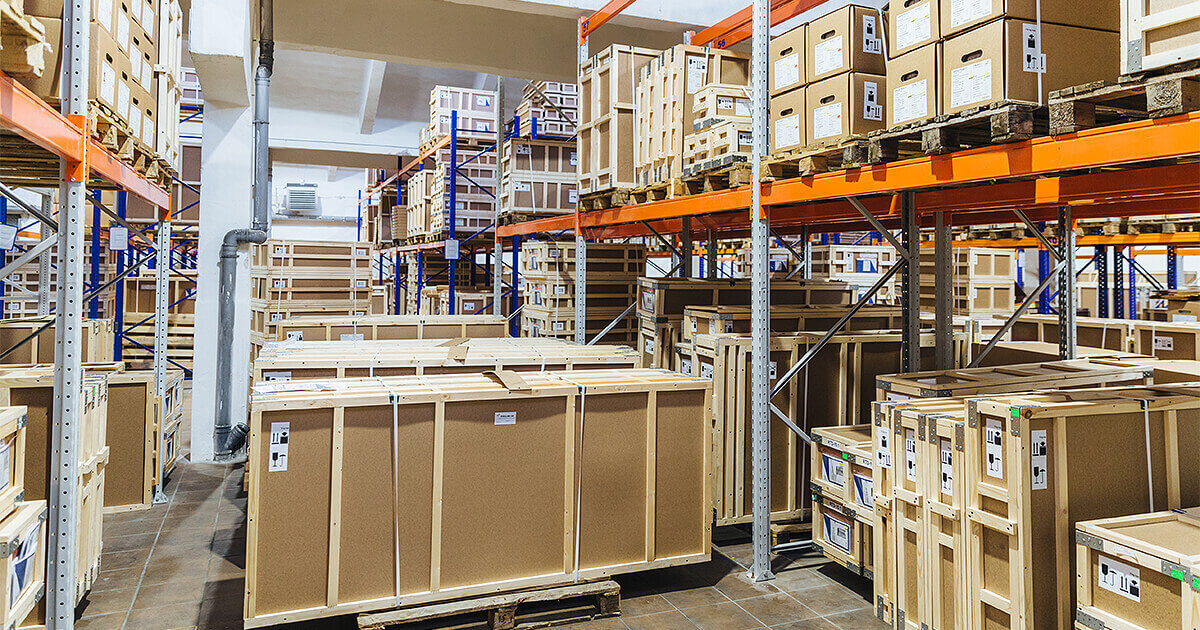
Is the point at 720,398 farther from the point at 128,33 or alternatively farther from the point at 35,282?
the point at 35,282

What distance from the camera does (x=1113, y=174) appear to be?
14.4 ft

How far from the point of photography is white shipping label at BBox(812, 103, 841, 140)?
17.2ft

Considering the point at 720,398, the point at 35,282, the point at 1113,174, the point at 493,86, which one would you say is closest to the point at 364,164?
the point at 493,86

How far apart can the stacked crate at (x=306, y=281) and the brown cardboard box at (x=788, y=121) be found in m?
8.84

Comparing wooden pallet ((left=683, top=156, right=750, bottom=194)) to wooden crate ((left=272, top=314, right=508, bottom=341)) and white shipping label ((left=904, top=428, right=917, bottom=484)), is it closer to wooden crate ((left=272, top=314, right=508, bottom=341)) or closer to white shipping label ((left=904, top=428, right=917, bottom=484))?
white shipping label ((left=904, top=428, right=917, bottom=484))

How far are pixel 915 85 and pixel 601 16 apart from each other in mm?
5552

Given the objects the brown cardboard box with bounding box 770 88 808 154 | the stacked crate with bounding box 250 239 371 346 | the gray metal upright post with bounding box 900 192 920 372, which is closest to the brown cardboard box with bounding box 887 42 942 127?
the brown cardboard box with bounding box 770 88 808 154

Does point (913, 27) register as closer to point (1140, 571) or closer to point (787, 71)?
point (787, 71)

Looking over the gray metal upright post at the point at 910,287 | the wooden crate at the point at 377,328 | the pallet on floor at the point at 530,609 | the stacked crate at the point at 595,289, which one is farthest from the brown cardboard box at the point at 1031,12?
the wooden crate at the point at 377,328

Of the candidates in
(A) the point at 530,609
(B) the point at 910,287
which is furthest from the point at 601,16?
(A) the point at 530,609

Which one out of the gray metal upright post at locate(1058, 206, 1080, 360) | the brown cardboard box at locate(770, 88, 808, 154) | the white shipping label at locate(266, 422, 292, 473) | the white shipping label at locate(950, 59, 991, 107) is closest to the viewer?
the white shipping label at locate(950, 59, 991, 107)

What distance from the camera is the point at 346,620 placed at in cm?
511

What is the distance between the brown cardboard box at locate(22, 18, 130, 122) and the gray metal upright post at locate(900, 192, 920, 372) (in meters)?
5.67

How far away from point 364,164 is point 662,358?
1452 centimetres
